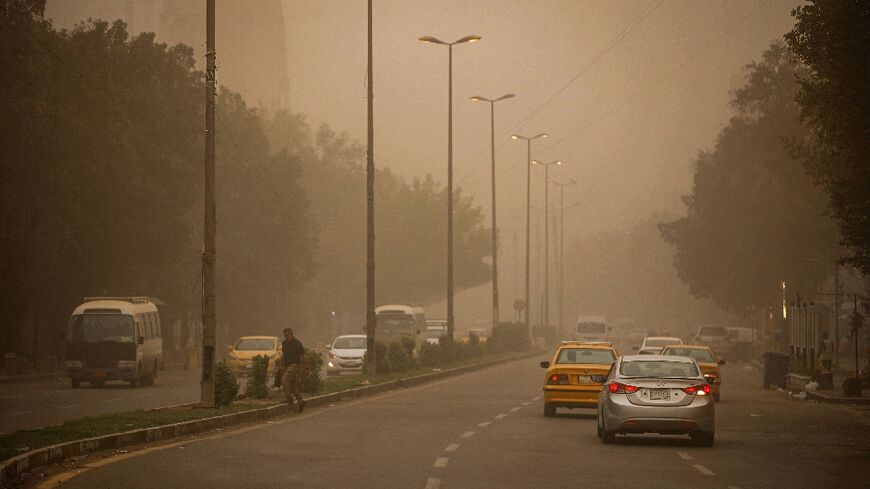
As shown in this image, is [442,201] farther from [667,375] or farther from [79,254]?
[667,375]

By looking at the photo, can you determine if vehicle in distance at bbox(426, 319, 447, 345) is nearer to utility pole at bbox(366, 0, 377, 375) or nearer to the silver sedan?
utility pole at bbox(366, 0, 377, 375)

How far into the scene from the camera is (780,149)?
66.4 m

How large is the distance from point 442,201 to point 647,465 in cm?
10616

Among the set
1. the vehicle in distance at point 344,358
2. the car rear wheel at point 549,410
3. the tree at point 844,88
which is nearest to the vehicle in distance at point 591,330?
the vehicle in distance at point 344,358

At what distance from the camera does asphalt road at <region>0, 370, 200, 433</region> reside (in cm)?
2856

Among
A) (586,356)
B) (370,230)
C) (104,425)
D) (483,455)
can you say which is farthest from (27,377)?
(483,455)

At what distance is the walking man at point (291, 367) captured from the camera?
101 ft

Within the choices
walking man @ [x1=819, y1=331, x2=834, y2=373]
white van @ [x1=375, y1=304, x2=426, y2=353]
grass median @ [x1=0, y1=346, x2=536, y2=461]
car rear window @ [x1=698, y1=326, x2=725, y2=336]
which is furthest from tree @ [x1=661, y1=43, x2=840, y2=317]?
grass median @ [x1=0, y1=346, x2=536, y2=461]

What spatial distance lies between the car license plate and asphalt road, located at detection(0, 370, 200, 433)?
1075 centimetres

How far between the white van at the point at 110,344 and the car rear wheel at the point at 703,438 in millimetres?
26609

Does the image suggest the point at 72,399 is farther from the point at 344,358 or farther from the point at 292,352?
the point at 344,358

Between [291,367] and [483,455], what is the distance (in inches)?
460

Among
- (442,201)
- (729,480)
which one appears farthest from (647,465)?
(442,201)

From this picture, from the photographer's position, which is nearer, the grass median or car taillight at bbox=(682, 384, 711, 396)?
the grass median
